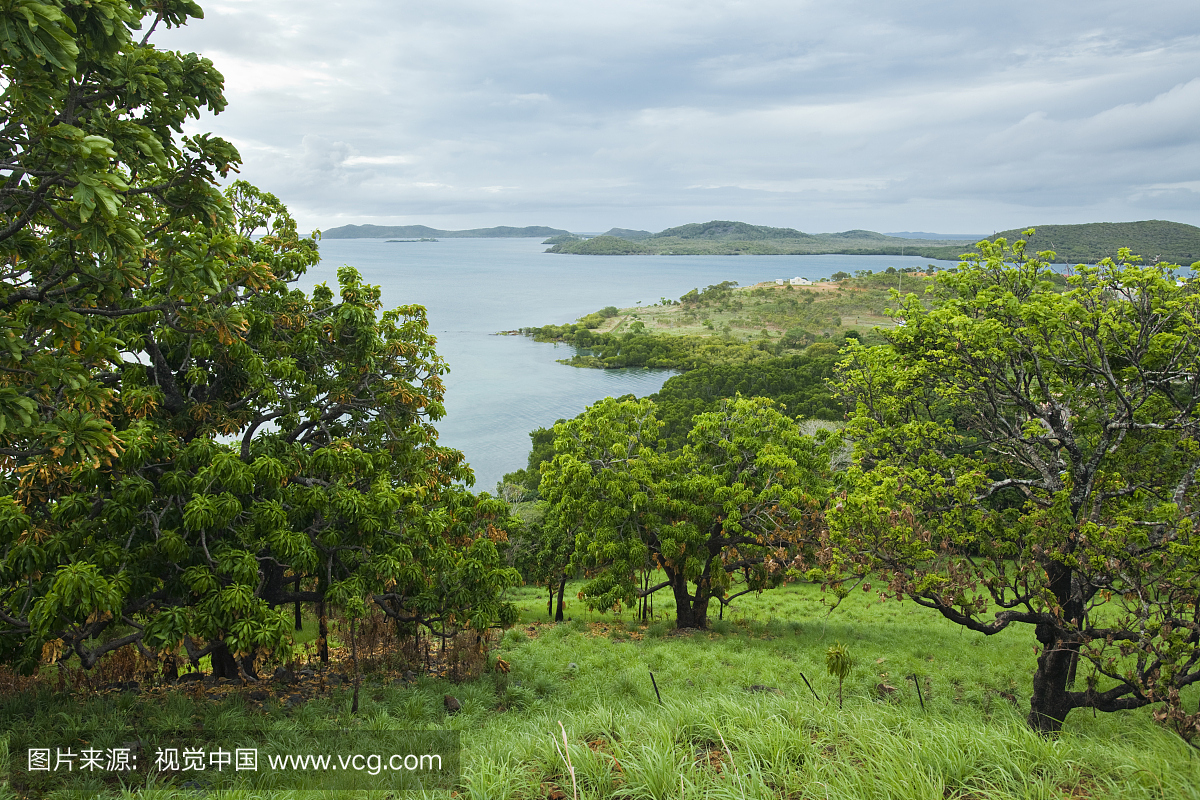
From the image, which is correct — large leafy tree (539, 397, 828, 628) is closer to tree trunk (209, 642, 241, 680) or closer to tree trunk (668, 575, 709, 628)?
tree trunk (668, 575, 709, 628)

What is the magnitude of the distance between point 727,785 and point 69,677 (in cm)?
970

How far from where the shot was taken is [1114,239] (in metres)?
118

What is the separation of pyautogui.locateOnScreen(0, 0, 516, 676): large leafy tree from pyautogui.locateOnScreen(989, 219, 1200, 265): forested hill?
11748cm

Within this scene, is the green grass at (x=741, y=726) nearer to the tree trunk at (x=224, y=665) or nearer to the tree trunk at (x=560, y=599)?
the tree trunk at (x=224, y=665)

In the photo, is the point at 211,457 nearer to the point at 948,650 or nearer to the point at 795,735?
the point at 795,735

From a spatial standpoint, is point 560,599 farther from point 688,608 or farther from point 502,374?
point 502,374

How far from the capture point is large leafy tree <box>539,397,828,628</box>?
16594mm

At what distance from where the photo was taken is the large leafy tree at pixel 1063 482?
8664mm

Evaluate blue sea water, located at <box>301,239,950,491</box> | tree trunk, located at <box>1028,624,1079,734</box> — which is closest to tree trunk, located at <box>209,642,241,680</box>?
tree trunk, located at <box>1028,624,1079,734</box>

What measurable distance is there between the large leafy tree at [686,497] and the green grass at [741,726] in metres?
2.25

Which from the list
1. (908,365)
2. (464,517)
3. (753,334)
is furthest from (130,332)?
(753,334)

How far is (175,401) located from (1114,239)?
15202cm

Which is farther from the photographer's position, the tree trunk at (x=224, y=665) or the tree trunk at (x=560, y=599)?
the tree trunk at (x=560, y=599)

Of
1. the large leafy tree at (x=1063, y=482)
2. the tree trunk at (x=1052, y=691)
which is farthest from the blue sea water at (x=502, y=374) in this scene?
the tree trunk at (x=1052, y=691)
